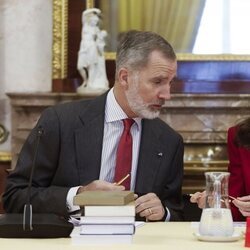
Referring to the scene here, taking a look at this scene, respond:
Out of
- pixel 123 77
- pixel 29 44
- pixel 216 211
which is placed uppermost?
pixel 29 44

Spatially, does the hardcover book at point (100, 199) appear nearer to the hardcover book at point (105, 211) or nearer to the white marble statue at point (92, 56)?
the hardcover book at point (105, 211)

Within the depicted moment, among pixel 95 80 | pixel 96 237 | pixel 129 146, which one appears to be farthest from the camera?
pixel 95 80

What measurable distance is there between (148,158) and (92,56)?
6.77ft

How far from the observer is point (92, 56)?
17.1 ft

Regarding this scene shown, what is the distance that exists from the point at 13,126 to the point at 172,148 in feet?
7.61

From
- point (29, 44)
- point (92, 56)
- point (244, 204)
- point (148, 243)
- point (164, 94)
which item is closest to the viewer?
point (148, 243)

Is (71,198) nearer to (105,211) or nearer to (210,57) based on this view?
(105,211)

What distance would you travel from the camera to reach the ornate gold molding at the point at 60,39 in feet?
17.5

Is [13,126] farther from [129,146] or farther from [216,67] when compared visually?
[129,146]

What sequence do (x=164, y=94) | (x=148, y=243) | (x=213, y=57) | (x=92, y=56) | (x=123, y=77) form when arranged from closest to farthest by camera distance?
(x=148, y=243) < (x=164, y=94) < (x=123, y=77) < (x=92, y=56) < (x=213, y=57)

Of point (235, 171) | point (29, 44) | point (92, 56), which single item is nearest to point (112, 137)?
point (235, 171)

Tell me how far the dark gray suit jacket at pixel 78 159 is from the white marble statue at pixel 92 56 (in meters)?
1.87

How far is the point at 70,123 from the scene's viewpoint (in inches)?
128

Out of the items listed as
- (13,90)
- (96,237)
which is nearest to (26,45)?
(13,90)
